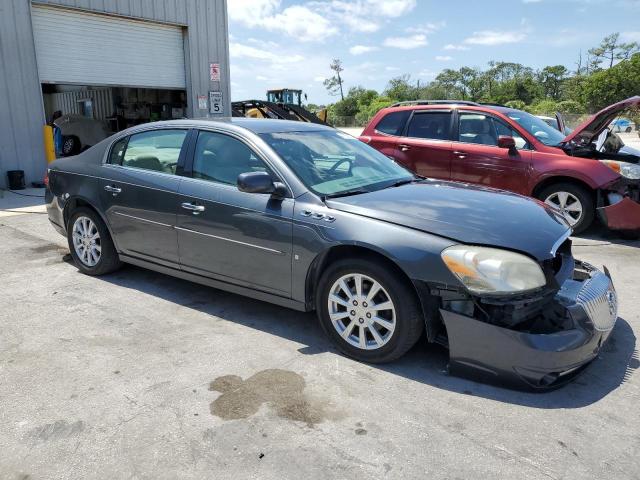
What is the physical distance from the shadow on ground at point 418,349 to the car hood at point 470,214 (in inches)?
32.1

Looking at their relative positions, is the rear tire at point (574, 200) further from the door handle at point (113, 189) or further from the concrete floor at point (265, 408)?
the door handle at point (113, 189)

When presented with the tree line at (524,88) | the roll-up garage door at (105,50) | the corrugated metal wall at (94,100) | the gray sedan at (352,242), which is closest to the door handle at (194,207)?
the gray sedan at (352,242)

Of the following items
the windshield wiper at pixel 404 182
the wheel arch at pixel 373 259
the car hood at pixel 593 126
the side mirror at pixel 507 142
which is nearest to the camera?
the wheel arch at pixel 373 259

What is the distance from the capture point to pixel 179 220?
164 inches

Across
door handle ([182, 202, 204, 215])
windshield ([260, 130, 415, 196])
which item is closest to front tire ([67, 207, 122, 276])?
door handle ([182, 202, 204, 215])

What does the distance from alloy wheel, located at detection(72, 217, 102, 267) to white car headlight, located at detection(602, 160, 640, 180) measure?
6.01 m

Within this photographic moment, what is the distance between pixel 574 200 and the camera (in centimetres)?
683

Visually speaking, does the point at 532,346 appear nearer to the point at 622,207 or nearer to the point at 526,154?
the point at 622,207

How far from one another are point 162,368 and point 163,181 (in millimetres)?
1678

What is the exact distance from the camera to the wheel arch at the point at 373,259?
10.0 ft

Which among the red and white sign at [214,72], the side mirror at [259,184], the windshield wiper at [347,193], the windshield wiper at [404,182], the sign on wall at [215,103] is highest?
the red and white sign at [214,72]

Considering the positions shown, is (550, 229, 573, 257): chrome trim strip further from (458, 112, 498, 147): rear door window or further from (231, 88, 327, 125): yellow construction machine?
(231, 88, 327, 125): yellow construction machine

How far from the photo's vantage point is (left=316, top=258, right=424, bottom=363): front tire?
3.13m

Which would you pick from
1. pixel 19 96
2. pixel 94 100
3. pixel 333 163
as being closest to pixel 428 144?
pixel 333 163
